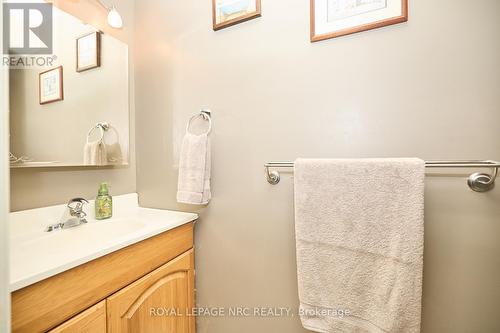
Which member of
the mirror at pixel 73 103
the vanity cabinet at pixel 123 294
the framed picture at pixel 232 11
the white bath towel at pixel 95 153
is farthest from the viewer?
the white bath towel at pixel 95 153

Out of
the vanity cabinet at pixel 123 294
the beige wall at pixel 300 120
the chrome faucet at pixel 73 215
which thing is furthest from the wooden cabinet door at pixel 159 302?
the chrome faucet at pixel 73 215

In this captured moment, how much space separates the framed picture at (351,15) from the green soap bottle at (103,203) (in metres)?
1.19

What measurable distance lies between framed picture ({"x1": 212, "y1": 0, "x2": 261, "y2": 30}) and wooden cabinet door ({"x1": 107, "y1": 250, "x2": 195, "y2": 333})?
113 cm

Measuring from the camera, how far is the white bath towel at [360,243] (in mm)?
665

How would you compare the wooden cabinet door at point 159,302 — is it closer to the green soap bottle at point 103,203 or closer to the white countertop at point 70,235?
the white countertop at point 70,235

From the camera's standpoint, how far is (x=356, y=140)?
83cm

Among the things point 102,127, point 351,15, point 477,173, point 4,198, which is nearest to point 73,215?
point 102,127

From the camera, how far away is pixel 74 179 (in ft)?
3.41

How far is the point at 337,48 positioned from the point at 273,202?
672 millimetres

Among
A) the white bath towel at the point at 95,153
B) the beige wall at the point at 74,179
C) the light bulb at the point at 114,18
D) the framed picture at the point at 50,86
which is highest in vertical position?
the light bulb at the point at 114,18

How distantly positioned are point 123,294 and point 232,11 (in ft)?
4.11

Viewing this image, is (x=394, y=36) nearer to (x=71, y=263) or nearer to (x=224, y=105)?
(x=224, y=105)

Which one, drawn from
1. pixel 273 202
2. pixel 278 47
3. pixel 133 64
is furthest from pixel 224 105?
pixel 133 64

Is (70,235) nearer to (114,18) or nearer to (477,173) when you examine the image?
(114,18)
